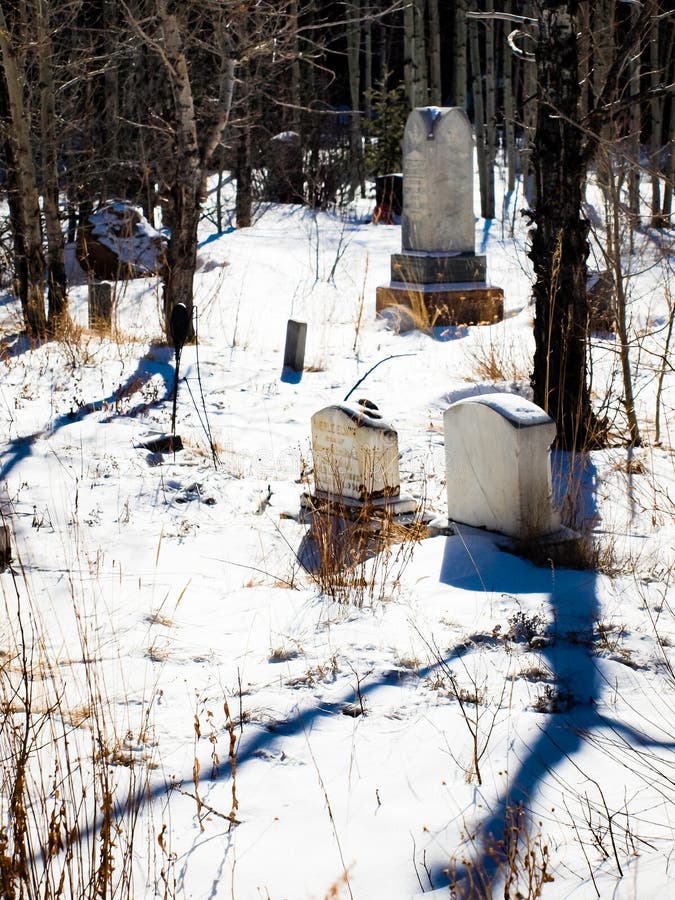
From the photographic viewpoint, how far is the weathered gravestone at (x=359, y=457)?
511 centimetres

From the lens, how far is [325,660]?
3301 mm

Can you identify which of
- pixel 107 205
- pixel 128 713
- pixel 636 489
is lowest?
pixel 636 489

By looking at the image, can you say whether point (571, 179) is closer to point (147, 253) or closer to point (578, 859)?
point (578, 859)

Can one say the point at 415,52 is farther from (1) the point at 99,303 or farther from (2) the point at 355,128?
(1) the point at 99,303

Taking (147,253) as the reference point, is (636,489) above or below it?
below

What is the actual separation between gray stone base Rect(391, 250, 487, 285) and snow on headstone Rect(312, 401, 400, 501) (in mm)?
5981

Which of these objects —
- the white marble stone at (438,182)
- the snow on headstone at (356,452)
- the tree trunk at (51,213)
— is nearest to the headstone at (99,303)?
the tree trunk at (51,213)

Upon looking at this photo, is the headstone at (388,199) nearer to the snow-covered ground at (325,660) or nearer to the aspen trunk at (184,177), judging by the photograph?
the aspen trunk at (184,177)

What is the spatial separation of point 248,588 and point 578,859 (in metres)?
2.21

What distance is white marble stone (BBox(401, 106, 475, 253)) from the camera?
36.5ft

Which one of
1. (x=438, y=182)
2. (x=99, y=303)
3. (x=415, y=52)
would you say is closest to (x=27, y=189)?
(x=99, y=303)

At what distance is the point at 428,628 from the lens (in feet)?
11.7

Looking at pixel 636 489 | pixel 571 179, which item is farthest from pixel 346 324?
pixel 636 489

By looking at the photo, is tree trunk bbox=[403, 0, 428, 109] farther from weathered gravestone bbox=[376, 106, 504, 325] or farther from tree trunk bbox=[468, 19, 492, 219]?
weathered gravestone bbox=[376, 106, 504, 325]
